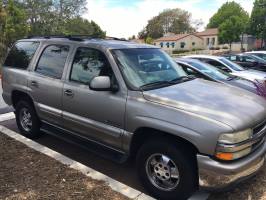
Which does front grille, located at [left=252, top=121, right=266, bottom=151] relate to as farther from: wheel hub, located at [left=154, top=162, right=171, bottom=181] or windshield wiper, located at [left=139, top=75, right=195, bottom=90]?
windshield wiper, located at [left=139, top=75, right=195, bottom=90]

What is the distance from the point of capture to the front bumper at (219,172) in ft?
11.8

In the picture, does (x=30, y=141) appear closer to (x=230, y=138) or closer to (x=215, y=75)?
(x=230, y=138)

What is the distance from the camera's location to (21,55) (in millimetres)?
6355

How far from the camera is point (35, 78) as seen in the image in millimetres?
5801

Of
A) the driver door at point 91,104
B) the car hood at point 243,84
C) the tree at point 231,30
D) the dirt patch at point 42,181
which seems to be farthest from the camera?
the tree at point 231,30

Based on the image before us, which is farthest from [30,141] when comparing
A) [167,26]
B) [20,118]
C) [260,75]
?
[167,26]

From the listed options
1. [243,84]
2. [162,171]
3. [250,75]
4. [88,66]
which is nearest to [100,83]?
[88,66]

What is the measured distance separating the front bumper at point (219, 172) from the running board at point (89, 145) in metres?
1.17

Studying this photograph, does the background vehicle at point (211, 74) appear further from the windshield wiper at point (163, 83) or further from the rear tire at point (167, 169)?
the rear tire at point (167, 169)

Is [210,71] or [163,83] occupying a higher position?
[163,83]

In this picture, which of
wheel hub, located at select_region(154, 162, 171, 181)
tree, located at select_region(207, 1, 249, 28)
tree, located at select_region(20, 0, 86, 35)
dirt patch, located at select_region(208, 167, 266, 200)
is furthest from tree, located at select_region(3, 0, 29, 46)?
tree, located at select_region(207, 1, 249, 28)

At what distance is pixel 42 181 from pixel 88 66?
1.70 meters

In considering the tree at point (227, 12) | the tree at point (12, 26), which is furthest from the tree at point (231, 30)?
the tree at point (12, 26)

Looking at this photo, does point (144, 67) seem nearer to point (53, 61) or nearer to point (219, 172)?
point (53, 61)
